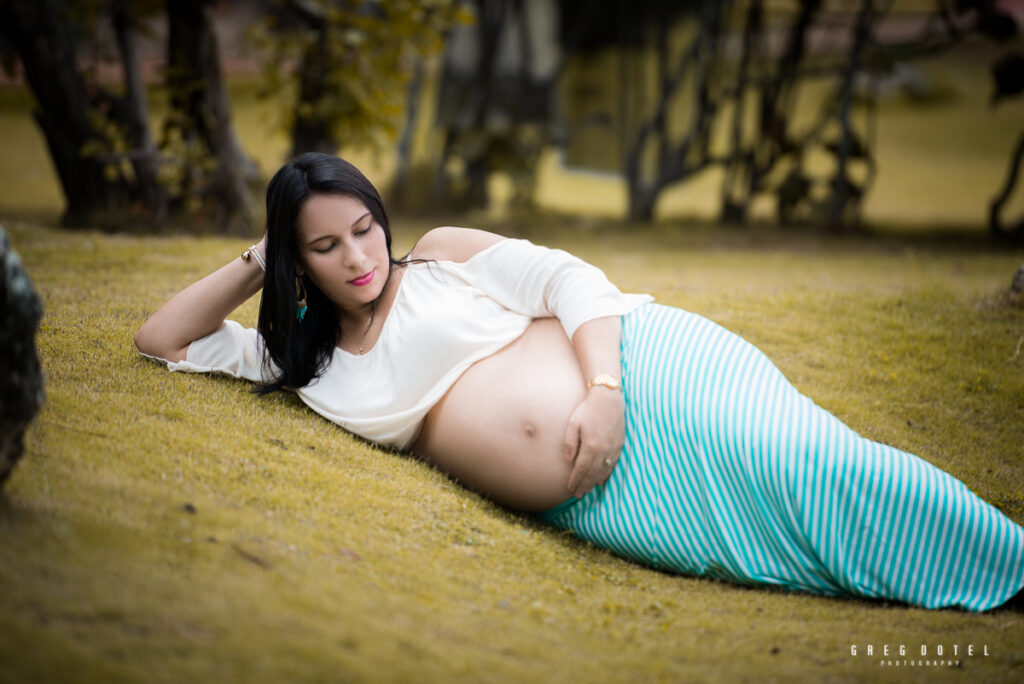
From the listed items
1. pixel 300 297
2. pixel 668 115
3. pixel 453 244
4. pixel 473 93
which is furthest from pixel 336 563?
pixel 668 115

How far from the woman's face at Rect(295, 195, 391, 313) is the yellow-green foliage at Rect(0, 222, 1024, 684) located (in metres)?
0.43

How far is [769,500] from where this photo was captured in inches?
86.2

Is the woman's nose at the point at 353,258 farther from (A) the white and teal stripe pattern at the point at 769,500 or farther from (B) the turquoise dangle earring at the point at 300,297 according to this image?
(A) the white and teal stripe pattern at the point at 769,500

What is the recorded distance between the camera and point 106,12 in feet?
19.8

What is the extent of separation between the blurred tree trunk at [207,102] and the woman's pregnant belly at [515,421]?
3977mm

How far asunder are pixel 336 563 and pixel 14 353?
77cm

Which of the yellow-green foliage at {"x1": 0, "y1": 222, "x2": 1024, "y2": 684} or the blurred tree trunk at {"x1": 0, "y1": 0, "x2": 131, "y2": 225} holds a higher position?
the blurred tree trunk at {"x1": 0, "y1": 0, "x2": 131, "y2": 225}

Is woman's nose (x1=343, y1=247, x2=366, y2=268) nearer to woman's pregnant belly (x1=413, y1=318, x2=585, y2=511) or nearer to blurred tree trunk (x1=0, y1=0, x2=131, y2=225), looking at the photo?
woman's pregnant belly (x1=413, y1=318, x2=585, y2=511)

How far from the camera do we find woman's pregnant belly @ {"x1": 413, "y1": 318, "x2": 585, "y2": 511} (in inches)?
90.7

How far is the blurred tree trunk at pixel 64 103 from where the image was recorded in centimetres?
538

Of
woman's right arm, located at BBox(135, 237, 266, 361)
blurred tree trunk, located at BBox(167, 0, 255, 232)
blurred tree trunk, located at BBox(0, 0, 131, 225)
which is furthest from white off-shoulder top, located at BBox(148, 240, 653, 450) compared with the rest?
blurred tree trunk, located at BBox(0, 0, 131, 225)

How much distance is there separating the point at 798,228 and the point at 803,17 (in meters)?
1.71

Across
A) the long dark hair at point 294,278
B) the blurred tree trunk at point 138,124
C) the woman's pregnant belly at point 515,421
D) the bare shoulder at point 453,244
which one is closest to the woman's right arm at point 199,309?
the long dark hair at point 294,278

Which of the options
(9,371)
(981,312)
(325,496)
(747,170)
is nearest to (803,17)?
(747,170)
